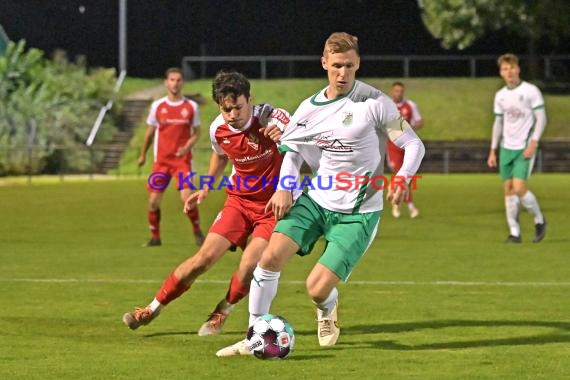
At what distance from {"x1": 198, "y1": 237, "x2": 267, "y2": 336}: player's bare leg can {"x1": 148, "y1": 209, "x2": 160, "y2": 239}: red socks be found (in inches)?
329

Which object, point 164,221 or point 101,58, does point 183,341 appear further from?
point 101,58

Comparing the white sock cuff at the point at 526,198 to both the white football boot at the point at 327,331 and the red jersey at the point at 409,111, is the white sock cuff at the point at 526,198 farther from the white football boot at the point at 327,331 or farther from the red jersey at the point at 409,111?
the white football boot at the point at 327,331

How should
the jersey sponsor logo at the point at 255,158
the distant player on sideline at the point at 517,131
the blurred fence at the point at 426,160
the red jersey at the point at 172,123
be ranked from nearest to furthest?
the jersey sponsor logo at the point at 255,158 → the distant player on sideline at the point at 517,131 → the red jersey at the point at 172,123 → the blurred fence at the point at 426,160

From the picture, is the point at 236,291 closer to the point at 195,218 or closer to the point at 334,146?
the point at 334,146

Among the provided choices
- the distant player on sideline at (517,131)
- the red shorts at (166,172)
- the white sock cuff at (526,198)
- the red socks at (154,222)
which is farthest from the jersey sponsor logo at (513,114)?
the red socks at (154,222)

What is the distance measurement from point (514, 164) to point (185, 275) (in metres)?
9.50

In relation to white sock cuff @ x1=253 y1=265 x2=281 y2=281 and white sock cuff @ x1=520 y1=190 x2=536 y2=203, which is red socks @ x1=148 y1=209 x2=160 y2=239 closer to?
white sock cuff @ x1=520 y1=190 x2=536 y2=203

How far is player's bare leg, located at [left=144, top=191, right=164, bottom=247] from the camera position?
61.4ft

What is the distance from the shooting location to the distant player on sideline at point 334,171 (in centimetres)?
926

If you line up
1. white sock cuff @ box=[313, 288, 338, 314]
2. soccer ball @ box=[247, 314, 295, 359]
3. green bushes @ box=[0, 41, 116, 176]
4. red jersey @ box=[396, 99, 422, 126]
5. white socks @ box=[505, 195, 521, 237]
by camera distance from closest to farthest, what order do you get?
soccer ball @ box=[247, 314, 295, 359]
white sock cuff @ box=[313, 288, 338, 314]
white socks @ box=[505, 195, 521, 237]
red jersey @ box=[396, 99, 422, 126]
green bushes @ box=[0, 41, 116, 176]

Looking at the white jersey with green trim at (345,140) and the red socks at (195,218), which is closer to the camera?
the white jersey with green trim at (345,140)

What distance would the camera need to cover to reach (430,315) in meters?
11.5

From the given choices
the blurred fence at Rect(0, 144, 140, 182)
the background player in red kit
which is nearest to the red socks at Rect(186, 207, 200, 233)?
the background player in red kit

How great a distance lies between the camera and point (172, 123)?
19109mm
